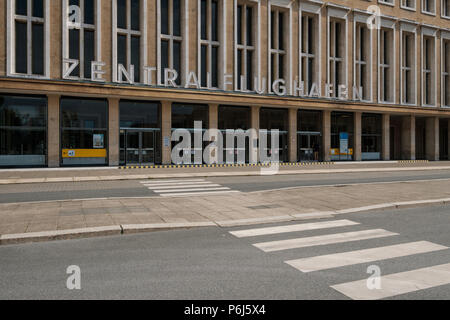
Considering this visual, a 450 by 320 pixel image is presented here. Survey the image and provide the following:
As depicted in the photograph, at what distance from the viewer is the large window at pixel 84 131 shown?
2477 centimetres

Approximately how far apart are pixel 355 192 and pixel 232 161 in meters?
17.2

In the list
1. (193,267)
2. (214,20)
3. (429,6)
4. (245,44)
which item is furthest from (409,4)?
(193,267)

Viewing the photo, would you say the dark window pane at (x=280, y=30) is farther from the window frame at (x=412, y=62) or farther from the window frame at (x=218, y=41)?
the window frame at (x=412, y=62)

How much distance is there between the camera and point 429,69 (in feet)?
129

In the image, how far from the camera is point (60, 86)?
2309 centimetres

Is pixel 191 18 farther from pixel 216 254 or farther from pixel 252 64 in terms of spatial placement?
pixel 216 254

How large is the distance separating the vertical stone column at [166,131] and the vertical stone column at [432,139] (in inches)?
1130

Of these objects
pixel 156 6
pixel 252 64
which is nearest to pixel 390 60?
pixel 252 64

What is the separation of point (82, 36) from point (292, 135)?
706 inches

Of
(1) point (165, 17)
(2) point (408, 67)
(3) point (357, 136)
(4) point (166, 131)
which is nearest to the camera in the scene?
(4) point (166, 131)

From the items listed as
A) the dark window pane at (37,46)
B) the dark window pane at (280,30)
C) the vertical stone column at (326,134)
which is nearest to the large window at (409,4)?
the dark window pane at (280,30)

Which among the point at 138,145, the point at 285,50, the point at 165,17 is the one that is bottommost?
the point at 138,145

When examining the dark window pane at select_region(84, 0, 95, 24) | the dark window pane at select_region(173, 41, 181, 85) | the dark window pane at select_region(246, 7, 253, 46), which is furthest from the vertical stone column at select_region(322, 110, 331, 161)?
the dark window pane at select_region(84, 0, 95, 24)

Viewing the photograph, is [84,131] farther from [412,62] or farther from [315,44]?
[412,62]
